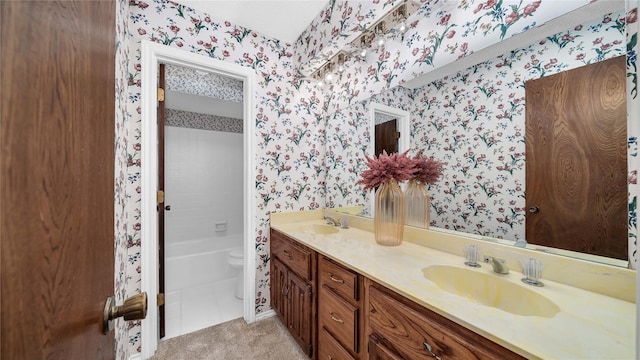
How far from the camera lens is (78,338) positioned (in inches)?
16.1

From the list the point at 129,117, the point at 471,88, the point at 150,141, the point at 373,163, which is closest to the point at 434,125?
the point at 471,88

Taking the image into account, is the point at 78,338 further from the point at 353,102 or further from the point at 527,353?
the point at 353,102

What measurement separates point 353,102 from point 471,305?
1.60m

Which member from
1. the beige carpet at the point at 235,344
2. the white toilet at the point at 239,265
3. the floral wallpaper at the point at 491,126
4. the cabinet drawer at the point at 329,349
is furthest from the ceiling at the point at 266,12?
the beige carpet at the point at 235,344

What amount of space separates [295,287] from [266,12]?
1990 mm

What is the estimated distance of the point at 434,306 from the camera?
0.73 m

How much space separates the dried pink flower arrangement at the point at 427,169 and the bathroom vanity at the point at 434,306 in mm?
309

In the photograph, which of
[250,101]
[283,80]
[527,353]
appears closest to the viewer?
[527,353]

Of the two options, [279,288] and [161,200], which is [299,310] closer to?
[279,288]

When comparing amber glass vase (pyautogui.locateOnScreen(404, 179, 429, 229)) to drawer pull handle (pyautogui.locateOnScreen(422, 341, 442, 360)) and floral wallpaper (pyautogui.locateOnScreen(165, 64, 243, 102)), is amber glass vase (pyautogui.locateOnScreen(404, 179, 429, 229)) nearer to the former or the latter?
drawer pull handle (pyautogui.locateOnScreen(422, 341, 442, 360))

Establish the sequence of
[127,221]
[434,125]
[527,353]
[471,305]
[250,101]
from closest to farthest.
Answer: [527,353]
[471,305]
[434,125]
[127,221]
[250,101]

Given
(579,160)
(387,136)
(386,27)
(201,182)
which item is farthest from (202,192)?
(579,160)

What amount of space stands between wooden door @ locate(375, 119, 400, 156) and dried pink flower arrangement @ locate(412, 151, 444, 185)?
0.24 m

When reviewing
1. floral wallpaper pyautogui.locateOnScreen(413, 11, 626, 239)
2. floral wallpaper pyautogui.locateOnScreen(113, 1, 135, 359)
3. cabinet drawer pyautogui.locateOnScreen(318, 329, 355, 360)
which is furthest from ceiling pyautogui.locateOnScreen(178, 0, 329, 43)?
cabinet drawer pyautogui.locateOnScreen(318, 329, 355, 360)
